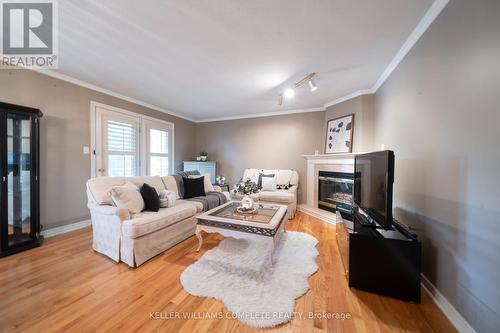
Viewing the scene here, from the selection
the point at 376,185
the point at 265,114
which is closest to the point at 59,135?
the point at 265,114

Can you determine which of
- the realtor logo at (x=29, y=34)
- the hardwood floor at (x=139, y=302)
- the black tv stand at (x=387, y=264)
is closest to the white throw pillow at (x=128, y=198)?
the hardwood floor at (x=139, y=302)

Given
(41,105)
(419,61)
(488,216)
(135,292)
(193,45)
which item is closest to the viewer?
(488,216)

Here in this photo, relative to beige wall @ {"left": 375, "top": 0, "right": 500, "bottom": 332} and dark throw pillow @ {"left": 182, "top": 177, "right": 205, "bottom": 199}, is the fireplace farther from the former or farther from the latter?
dark throw pillow @ {"left": 182, "top": 177, "right": 205, "bottom": 199}

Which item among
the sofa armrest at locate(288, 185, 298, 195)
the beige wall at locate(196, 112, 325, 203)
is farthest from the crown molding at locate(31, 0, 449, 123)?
the sofa armrest at locate(288, 185, 298, 195)

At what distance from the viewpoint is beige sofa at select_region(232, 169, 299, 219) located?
365 centimetres

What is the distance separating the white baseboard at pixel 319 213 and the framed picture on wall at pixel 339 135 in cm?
128

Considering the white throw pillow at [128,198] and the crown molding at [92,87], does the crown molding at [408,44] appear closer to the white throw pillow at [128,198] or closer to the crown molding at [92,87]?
the white throw pillow at [128,198]

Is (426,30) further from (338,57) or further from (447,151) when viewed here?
(447,151)

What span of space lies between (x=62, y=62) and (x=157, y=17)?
188 centimetres

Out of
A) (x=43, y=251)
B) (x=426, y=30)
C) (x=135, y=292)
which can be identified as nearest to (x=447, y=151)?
(x=426, y=30)

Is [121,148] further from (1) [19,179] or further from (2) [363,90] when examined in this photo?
(2) [363,90]

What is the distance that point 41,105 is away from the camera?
2.61 m

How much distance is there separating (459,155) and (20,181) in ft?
15.0

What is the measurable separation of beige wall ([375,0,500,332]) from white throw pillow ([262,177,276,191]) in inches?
100
